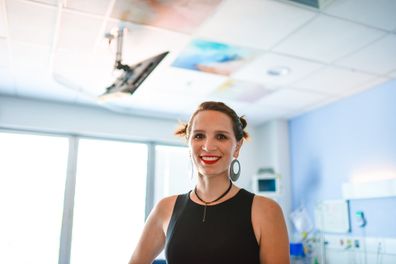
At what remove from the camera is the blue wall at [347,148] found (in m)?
3.72

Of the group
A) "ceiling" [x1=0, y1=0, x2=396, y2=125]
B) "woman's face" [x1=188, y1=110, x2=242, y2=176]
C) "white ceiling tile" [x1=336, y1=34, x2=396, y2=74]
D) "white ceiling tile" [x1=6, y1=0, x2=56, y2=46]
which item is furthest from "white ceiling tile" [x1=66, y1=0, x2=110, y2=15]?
"white ceiling tile" [x1=336, y1=34, x2=396, y2=74]

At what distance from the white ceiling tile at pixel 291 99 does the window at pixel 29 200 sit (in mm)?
2658

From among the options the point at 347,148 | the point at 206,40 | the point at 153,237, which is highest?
the point at 206,40

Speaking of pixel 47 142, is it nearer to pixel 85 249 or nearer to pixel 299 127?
pixel 85 249

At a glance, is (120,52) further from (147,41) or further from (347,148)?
(347,148)

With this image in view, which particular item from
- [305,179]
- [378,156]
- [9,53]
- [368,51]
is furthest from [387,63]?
[9,53]

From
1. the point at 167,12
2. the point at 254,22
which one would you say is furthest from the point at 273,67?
the point at 167,12

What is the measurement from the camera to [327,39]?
9.72ft

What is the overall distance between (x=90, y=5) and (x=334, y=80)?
8.11 feet

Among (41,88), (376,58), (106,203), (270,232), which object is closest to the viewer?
(270,232)

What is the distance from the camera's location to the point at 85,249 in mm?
4582

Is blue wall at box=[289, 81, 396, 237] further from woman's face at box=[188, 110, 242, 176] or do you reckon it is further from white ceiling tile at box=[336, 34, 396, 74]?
woman's face at box=[188, 110, 242, 176]

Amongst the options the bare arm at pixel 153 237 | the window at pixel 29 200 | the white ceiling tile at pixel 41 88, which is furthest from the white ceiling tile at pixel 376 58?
the window at pixel 29 200

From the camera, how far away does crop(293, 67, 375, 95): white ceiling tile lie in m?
3.61
